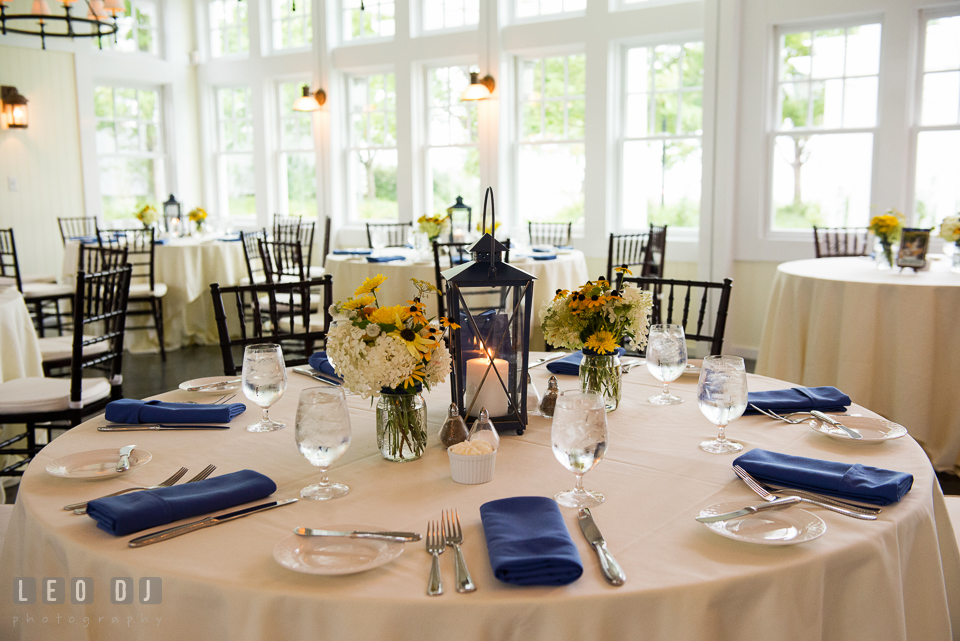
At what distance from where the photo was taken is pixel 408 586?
929 mm

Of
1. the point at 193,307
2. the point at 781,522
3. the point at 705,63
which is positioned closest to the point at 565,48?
the point at 705,63

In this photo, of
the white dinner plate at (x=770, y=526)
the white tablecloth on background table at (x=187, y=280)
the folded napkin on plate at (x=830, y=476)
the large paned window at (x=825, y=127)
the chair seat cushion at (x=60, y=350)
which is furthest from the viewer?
the white tablecloth on background table at (x=187, y=280)

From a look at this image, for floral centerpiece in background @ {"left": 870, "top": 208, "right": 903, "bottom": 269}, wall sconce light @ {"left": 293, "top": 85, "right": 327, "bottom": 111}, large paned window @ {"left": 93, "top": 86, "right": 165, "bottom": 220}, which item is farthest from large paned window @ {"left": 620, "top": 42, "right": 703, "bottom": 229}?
large paned window @ {"left": 93, "top": 86, "right": 165, "bottom": 220}

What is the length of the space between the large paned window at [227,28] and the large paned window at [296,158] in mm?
794

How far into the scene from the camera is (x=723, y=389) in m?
1.33

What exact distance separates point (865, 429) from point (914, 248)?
2.64 m

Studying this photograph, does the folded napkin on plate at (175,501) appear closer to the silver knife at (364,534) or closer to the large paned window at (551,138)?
the silver knife at (364,534)

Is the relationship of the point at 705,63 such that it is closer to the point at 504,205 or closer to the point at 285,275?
the point at 504,205

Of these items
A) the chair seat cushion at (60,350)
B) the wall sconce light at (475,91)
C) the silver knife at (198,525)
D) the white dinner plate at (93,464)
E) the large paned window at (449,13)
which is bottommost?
the chair seat cushion at (60,350)

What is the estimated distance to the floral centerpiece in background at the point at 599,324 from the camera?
161 cm

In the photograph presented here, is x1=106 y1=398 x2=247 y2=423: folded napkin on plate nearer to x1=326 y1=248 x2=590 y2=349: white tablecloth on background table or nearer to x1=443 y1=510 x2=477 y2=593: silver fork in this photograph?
x1=443 y1=510 x2=477 y2=593: silver fork

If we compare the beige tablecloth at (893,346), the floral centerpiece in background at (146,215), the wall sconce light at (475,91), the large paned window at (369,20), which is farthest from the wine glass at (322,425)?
the large paned window at (369,20)

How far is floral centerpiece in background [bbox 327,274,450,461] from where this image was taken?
131 cm

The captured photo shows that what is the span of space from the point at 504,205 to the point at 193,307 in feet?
9.73
